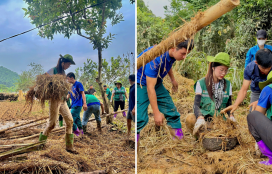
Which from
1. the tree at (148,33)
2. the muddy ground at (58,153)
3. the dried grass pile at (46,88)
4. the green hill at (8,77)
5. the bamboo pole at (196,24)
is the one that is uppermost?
the tree at (148,33)

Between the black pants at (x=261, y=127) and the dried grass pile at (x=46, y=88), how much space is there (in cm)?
→ 174

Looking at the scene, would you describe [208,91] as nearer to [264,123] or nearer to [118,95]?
[264,123]

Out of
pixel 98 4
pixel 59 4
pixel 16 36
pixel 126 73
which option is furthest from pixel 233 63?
pixel 16 36

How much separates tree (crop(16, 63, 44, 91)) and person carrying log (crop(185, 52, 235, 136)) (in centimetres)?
165

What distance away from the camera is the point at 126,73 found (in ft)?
9.71

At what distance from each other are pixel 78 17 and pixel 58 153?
Result: 150 centimetres

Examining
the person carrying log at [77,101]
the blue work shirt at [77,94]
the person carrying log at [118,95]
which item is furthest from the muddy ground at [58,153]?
the person carrying log at [118,95]

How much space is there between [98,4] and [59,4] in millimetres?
439

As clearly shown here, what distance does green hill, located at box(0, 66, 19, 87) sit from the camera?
83.1 inches

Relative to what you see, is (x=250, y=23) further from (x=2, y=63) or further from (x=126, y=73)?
(x=2, y=63)

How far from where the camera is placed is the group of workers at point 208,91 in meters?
1.84

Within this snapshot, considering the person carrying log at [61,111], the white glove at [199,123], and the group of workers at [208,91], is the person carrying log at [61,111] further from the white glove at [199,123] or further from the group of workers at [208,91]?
the white glove at [199,123]

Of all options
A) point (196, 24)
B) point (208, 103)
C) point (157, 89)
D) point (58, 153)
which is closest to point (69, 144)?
point (58, 153)

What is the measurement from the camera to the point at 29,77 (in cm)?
212
